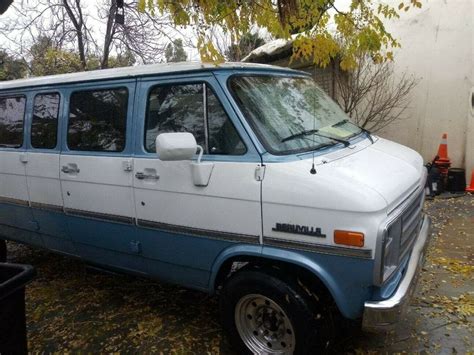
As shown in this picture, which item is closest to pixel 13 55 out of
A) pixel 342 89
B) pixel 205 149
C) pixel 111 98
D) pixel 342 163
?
pixel 342 89

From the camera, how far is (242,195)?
2814 mm

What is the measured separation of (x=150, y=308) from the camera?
3932mm

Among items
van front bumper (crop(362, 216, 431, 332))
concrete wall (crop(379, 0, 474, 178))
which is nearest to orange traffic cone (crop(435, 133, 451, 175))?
concrete wall (crop(379, 0, 474, 178))

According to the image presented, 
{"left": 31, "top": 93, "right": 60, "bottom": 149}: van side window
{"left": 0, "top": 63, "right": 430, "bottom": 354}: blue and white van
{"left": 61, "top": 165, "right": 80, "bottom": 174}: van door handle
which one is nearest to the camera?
{"left": 0, "top": 63, "right": 430, "bottom": 354}: blue and white van

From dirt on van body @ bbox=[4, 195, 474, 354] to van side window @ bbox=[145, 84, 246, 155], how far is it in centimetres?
158

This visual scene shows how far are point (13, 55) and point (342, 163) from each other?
484 inches

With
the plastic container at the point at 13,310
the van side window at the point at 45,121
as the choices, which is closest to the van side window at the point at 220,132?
the plastic container at the point at 13,310

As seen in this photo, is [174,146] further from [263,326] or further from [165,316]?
[165,316]

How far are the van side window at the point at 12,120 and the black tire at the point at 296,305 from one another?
304 centimetres

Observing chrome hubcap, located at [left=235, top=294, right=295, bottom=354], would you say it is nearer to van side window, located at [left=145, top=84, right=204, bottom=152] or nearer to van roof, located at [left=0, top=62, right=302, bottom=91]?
van side window, located at [left=145, top=84, right=204, bottom=152]

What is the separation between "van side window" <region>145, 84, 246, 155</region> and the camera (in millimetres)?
2977

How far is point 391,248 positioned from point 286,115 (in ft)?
3.99

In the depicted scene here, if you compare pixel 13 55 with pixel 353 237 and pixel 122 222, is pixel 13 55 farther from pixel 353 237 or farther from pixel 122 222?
pixel 353 237

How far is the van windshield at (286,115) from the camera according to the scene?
2908 millimetres
